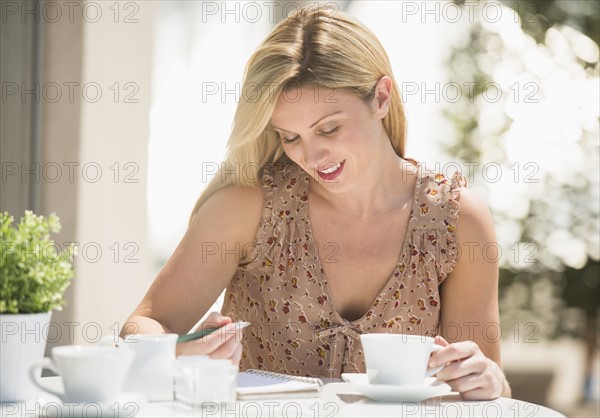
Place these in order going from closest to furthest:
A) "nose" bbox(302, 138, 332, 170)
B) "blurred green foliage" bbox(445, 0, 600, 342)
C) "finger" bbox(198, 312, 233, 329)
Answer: "finger" bbox(198, 312, 233, 329), "nose" bbox(302, 138, 332, 170), "blurred green foliage" bbox(445, 0, 600, 342)

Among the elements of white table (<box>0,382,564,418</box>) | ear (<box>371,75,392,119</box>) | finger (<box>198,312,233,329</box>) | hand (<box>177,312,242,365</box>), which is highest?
ear (<box>371,75,392,119</box>)

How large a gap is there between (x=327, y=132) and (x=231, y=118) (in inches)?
83.1

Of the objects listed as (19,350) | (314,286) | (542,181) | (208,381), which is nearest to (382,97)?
(314,286)

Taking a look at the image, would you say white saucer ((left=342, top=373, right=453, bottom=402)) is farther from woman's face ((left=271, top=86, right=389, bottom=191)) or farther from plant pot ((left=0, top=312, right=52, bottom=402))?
woman's face ((left=271, top=86, right=389, bottom=191))

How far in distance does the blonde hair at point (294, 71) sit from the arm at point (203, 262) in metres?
0.05

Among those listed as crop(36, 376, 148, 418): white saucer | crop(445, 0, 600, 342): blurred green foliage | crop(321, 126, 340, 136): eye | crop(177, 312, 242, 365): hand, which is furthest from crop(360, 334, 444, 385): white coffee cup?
crop(445, 0, 600, 342): blurred green foliage

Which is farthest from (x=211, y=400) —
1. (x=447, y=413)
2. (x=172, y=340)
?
(x=447, y=413)

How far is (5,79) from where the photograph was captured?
296cm

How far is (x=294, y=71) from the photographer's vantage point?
73.8 inches

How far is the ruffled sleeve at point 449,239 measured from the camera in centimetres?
198

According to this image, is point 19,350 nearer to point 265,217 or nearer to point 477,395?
point 477,395

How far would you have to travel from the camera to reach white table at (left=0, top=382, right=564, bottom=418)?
1.23m

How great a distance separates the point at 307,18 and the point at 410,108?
2.82 metres

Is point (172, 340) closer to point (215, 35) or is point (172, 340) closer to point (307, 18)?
point (307, 18)
